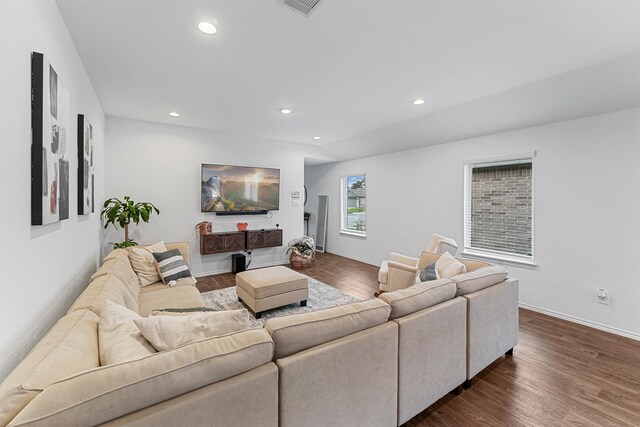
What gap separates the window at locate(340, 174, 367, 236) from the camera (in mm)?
6652

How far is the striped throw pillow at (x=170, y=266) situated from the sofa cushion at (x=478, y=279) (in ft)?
9.49

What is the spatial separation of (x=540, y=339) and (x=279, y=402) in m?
3.08

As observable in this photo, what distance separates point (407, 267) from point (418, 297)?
1657 millimetres

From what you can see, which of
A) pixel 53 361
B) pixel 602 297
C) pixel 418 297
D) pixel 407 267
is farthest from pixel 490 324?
pixel 53 361

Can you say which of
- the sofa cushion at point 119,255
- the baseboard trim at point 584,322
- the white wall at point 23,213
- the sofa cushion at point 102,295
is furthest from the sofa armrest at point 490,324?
the sofa cushion at point 119,255

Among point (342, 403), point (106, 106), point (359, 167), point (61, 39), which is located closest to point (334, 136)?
point (359, 167)

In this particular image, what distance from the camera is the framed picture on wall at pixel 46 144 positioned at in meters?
1.37

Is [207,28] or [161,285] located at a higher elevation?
[207,28]

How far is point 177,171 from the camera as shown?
4777 mm

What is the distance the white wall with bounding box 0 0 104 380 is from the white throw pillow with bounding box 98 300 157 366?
326 millimetres

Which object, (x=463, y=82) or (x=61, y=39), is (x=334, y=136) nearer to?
(x=463, y=82)

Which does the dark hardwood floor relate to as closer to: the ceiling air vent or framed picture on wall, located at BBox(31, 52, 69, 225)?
framed picture on wall, located at BBox(31, 52, 69, 225)

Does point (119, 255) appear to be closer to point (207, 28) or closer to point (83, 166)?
point (83, 166)

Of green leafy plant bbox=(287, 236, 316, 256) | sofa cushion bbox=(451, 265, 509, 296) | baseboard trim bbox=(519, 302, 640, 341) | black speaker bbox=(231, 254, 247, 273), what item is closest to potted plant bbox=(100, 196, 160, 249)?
black speaker bbox=(231, 254, 247, 273)
